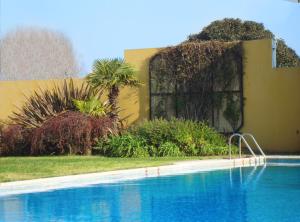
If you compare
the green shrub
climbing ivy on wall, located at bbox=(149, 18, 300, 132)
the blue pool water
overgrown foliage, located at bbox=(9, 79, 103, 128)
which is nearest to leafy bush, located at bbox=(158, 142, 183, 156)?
the green shrub

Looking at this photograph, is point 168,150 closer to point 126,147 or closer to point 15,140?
point 126,147

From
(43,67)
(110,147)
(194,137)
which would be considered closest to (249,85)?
(194,137)

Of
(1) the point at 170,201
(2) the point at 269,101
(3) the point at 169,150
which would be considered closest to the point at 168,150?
(3) the point at 169,150

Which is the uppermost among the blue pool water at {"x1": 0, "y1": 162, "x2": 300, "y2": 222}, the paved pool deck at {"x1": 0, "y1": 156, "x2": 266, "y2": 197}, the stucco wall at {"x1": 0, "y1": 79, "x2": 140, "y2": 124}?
the stucco wall at {"x1": 0, "y1": 79, "x2": 140, "y2": 124}

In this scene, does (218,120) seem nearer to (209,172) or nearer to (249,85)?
(249,85)

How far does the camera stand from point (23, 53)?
57000 mm

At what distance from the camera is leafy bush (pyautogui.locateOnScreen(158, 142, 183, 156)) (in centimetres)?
1761

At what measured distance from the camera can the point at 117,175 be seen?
1246 cm

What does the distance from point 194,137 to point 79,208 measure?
941 centimetres

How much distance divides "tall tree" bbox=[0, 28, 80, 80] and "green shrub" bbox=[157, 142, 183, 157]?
3870 centimetres

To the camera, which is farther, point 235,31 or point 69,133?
point 235,31

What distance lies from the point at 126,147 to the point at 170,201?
7999 millimetres

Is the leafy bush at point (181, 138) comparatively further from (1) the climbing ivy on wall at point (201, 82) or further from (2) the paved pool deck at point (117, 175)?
(1) the climbing ivy on wall at point (201, 82)

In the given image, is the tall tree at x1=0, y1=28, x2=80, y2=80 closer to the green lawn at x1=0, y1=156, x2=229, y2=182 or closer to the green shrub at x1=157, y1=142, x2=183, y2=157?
the green shrub at x1=157, y1=142, x2=183, y2=157
